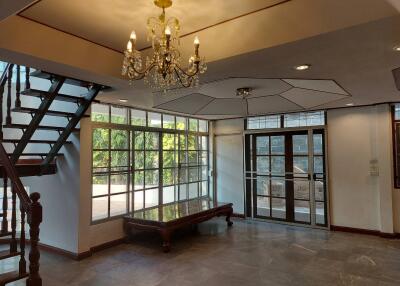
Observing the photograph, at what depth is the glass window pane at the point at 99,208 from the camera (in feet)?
15.5

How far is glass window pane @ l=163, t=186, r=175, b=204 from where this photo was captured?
242 inches

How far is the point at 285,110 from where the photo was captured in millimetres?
5848

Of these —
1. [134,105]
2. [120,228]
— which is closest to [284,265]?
[120,228]

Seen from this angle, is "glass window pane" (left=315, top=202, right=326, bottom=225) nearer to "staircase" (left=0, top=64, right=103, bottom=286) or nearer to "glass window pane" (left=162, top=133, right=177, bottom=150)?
"glass window pane" (left=162, top=133, right=177, bottom=150)

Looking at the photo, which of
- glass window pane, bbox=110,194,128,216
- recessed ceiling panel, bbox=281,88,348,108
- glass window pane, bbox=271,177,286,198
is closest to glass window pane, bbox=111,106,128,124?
glass window pane, bbox=110,194,128,216

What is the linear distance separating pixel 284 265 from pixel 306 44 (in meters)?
2.95

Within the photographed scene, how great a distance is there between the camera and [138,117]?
18.3 ft

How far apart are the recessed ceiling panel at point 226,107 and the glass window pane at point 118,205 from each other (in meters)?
2.22

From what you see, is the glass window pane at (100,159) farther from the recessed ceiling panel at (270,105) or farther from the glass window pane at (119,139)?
the recessed ceiling panel at (270,105)

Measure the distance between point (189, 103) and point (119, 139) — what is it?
1398mm

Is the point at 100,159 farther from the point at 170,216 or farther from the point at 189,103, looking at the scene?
the point at 189,103

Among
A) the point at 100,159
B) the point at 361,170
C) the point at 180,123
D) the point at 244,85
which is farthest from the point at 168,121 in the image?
the point at 361,170

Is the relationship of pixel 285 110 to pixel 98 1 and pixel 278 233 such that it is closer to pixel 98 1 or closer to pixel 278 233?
pixel 278 233

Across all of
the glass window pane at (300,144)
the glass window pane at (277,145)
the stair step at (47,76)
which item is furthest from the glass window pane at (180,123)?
the stair step at (47,76)
